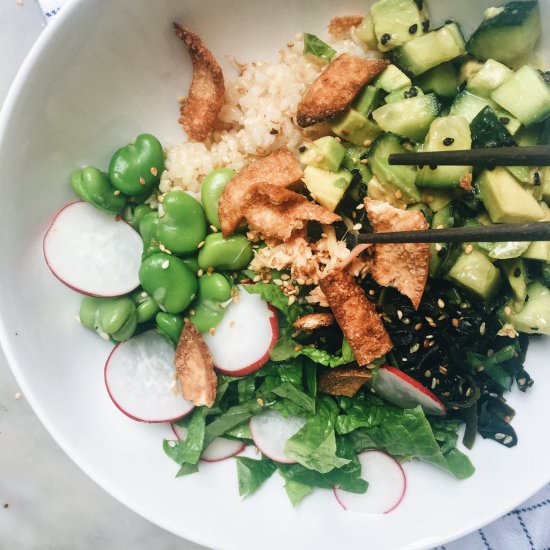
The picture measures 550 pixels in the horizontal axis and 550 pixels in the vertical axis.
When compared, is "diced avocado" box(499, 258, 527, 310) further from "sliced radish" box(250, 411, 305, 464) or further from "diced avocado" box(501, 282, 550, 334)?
"sliced radish" box(250, 411, 305, 464)

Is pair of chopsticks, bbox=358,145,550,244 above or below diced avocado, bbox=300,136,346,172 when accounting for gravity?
below

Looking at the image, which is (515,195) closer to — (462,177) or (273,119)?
(462,177)

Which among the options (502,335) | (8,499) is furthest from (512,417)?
(8,499)

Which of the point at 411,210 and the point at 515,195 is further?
the point at 411,210

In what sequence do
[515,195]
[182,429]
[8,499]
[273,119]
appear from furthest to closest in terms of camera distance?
[8,499]
[182,429]
[273,119]
[515,195]

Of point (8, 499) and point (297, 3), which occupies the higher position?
point (297, 3)

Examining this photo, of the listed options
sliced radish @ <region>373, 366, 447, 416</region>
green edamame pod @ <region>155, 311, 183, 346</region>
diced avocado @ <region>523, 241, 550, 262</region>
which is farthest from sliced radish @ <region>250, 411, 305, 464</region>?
diced avocado @ <region>523, 241, 550, 262</region>
